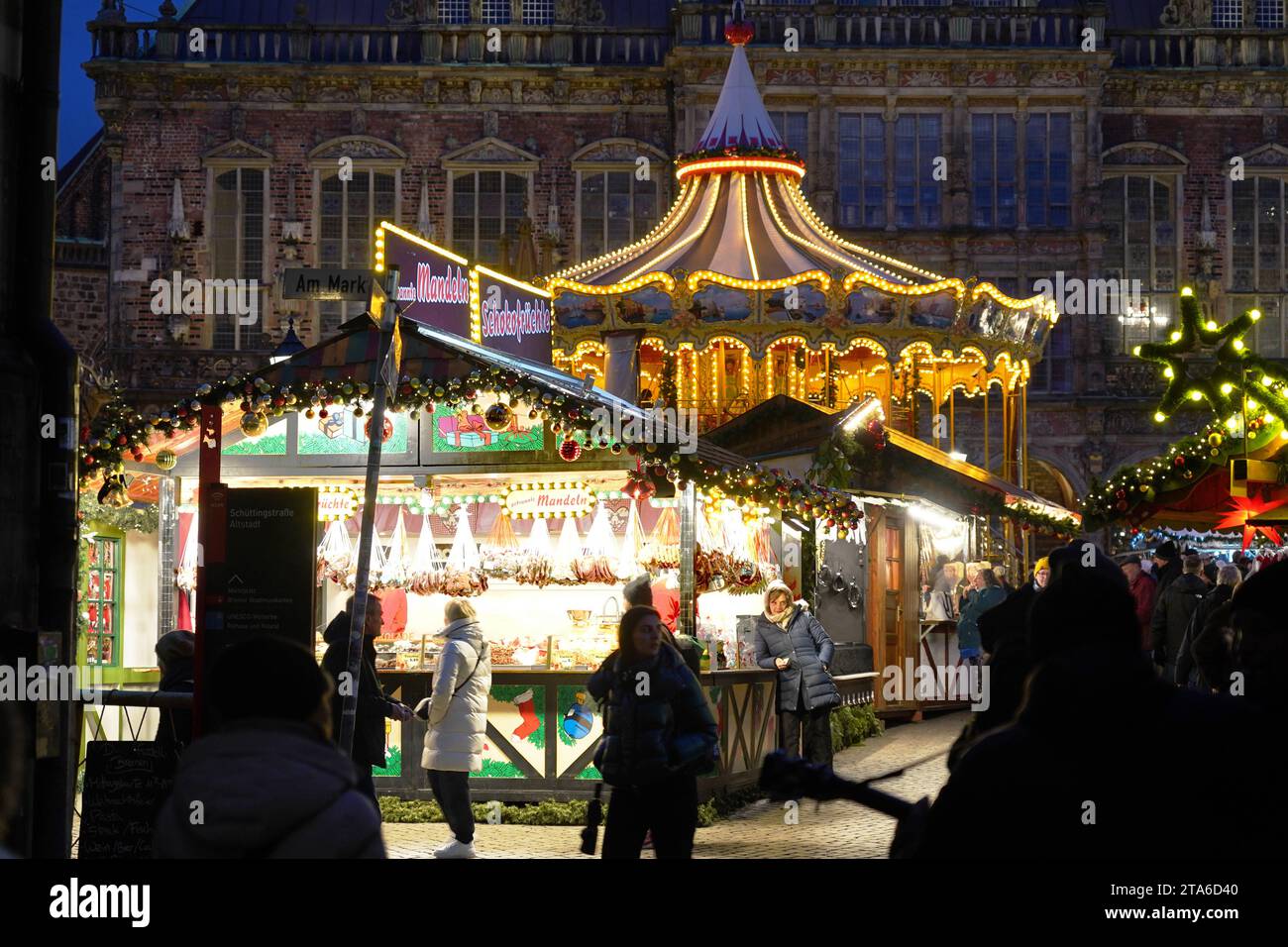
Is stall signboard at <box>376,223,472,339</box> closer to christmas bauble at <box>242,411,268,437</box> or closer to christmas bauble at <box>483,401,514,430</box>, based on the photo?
christmas bauble at <box>483,401,514,430</box>

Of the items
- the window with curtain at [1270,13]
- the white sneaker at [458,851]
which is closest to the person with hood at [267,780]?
the white sneaker at [458,851]

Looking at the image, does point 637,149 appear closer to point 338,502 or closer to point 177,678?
point 338,502

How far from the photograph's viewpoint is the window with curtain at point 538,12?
33.2m

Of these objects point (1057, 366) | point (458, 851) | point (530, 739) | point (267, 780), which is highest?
point (1057, 366)

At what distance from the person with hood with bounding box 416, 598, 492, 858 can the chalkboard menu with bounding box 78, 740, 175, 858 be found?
1.89m

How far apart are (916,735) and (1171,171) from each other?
17.3m

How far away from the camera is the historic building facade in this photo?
31.6 metres

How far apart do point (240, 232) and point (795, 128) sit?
29.6 feet

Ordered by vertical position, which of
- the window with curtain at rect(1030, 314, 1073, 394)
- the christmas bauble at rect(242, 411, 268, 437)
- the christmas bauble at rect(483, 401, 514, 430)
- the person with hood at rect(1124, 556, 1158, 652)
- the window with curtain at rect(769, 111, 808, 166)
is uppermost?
the window with curtain at rect(769, 111, 808, 166)

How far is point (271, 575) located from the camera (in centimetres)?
943

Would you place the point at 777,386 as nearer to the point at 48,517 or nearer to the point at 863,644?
the point at 863,644

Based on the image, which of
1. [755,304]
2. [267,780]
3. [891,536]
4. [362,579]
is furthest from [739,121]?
[267,780]

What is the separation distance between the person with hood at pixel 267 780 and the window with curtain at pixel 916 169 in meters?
28.2

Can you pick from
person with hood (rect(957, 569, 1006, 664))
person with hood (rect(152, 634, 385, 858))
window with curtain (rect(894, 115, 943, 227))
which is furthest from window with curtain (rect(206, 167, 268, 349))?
person with hood (rect(152, 634, 385, 858))
